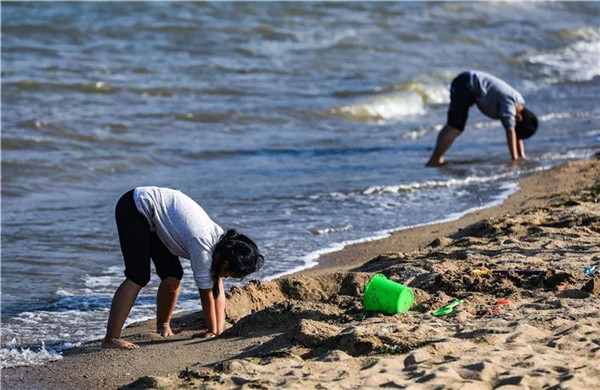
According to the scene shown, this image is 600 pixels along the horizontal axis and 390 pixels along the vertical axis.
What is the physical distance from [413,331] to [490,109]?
666cm

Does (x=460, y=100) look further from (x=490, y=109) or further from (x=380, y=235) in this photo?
(x=380, y=235)

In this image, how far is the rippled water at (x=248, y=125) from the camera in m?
7.99

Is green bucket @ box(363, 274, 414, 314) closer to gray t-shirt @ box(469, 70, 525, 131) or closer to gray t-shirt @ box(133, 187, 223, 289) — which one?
gray t-shirt @ box(133, 187, 223, 289)

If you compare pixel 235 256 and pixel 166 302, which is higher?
pixel 235 256

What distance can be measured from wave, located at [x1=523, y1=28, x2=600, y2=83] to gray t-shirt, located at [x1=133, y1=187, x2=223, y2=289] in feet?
44.2

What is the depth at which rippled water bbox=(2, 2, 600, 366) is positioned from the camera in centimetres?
799

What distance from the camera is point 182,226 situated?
18.1 feet

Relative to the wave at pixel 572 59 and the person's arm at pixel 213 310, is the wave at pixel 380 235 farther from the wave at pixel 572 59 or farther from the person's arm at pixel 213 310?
the wave at pixel 572 59

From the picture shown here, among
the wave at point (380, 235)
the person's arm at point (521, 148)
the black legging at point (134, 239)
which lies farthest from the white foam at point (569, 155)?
the black legging at point (134, 239)

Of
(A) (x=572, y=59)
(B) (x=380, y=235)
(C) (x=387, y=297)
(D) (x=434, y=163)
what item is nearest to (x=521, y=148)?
(D) (x=434, y=163)

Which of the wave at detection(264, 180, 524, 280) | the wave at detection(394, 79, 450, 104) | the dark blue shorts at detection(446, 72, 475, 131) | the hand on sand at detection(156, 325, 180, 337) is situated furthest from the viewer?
the wave at detection(394, 79, 450, 104)

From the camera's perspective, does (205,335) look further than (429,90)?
No

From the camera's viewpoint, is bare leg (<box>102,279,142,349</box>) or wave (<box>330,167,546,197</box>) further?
wave (<box>330,167,546,197</box>)

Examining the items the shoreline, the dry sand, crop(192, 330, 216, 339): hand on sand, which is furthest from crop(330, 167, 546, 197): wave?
crop(192, 330, 216, 339): hand on sand
